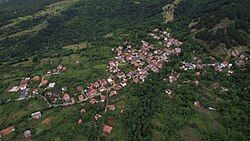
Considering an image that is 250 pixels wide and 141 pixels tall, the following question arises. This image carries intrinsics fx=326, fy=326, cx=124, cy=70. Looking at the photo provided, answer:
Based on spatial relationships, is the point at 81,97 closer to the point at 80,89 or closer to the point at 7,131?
the point at 80,89

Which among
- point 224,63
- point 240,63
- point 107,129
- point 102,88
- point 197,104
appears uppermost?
point 102,88

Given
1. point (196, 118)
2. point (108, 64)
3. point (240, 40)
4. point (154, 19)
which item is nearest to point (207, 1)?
point (154, 19)

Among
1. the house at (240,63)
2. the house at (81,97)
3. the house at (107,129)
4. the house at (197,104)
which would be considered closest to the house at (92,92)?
the house at (81,97)

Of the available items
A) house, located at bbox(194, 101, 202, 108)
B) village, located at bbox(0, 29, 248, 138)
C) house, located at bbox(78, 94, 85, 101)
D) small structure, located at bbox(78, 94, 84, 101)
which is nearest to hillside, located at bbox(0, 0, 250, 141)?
house, located at bbox(194, 101, 202, 108)

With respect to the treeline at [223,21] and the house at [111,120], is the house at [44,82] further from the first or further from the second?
the treeline at [223,21]

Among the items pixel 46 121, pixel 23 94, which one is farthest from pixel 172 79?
pixel 23 94

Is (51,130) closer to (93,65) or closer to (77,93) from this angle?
(77,93)
